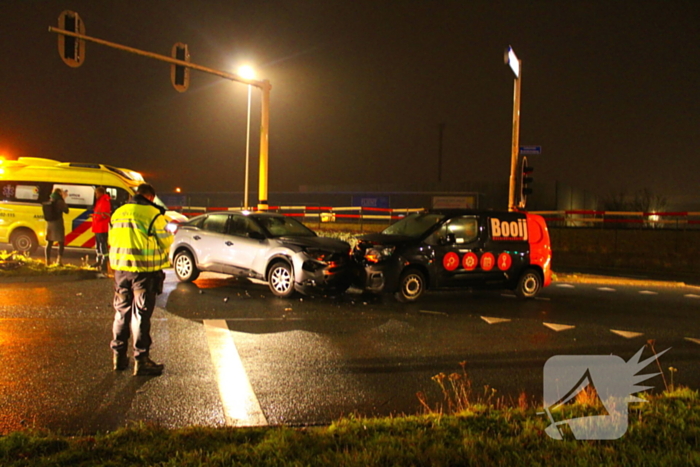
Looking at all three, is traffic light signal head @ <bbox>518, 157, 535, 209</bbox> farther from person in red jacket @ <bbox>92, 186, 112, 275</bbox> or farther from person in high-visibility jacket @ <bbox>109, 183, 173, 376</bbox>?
person in high-visibility jacket @ <bbox>109, 183, 173, 376</bbox>

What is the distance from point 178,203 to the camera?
5097cm

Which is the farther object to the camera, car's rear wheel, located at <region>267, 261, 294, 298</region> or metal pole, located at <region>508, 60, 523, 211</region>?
metal pole, located at <region>508, 60, 523, 211</region>

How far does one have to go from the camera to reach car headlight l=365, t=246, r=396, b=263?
991cm

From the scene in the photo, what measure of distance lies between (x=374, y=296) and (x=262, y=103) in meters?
6.66

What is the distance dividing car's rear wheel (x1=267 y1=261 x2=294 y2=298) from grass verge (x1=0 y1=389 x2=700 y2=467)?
5.95m

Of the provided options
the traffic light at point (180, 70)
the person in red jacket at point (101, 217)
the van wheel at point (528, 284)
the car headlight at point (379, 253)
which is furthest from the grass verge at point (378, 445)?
the traffic light at point (180, 70)

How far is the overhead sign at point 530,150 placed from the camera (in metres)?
14.6

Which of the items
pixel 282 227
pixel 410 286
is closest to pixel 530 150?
pixel 410 286

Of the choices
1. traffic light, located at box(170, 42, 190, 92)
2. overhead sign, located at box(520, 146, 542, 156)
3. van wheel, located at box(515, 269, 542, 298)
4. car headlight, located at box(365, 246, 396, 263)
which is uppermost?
traffic light, located at box(170, 42, 190, 92)

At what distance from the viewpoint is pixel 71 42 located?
36.8 feet

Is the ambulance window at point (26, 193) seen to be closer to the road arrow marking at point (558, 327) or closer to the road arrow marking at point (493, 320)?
the road arrow marking at point (493, 320)

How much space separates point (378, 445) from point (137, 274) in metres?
3.14

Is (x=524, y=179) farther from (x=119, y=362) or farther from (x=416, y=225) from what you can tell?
(x=119, y=362)

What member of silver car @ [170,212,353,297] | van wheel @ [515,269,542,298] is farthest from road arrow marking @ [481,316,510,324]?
silver car @ [170,212,353,297]
